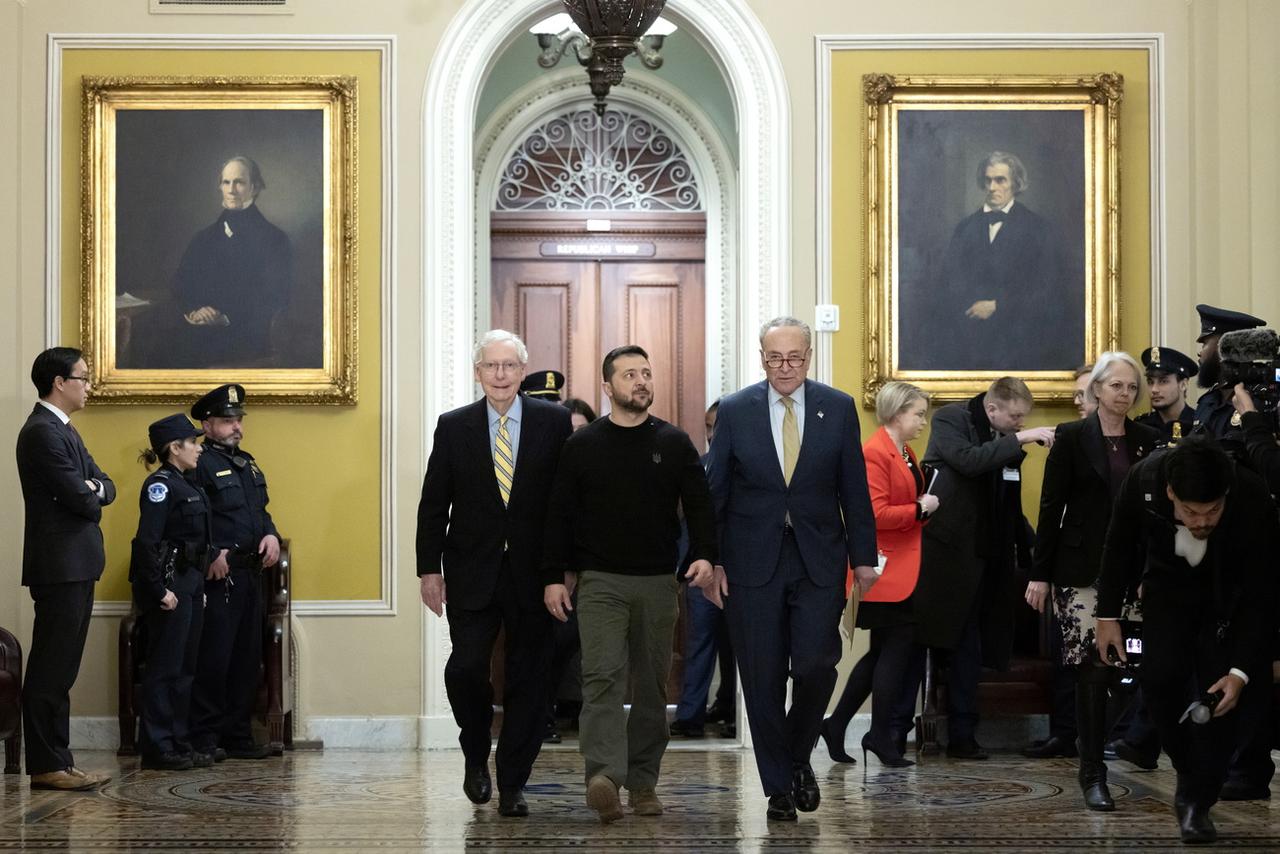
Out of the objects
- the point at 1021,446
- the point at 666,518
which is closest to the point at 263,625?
the point at 666,518

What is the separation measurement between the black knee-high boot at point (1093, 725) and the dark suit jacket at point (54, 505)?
12.5ft

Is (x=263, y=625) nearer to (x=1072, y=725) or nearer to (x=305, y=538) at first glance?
(x=305, y=538)

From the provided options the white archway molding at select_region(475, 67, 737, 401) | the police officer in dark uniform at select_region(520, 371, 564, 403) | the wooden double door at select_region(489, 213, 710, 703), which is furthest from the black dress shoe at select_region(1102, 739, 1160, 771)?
the white archway molding at select_region(475, 67, 737, 401)

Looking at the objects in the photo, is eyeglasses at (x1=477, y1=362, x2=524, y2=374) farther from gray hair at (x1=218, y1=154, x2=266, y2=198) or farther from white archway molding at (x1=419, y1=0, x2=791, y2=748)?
gray hair at (x1=218, y1=154, x2=266, y2=198)

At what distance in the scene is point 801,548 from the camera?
5.50 m

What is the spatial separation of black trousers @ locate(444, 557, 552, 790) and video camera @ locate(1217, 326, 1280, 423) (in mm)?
2425

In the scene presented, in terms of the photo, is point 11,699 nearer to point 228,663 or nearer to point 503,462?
point 228,663

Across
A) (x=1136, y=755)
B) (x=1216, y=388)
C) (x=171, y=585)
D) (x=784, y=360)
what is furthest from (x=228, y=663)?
(x=1216, y=388)

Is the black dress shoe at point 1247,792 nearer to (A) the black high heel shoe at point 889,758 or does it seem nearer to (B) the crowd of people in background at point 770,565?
(B) the crowd of people in background at point 770,565

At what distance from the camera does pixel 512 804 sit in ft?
18.4

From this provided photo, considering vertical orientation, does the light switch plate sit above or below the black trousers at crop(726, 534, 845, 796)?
above

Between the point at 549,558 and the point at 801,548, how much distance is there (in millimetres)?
840

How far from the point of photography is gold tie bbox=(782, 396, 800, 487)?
5.59 metres

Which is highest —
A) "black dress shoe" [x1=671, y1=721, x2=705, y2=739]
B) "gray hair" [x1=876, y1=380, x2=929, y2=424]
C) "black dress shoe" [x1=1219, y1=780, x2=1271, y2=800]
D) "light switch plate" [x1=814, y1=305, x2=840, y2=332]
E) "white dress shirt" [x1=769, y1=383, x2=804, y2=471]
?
"light switch plate" [x1=814, y1=305, x2=840, y2=332]
